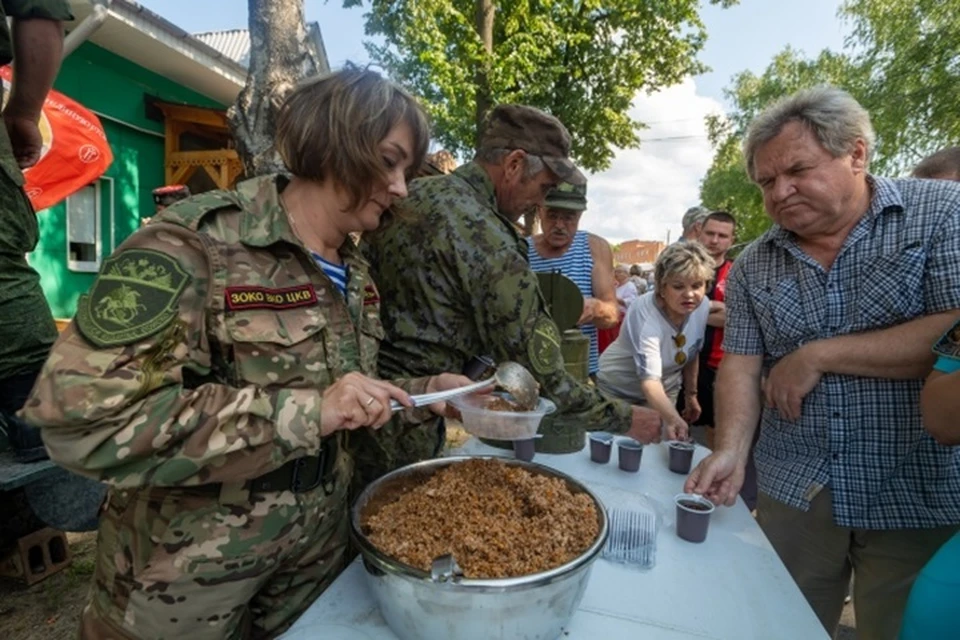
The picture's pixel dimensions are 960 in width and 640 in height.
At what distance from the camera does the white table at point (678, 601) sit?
107 centimetres

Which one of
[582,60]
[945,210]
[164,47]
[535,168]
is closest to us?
[945,210]

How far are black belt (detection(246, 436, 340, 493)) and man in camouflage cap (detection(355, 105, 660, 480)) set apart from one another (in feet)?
1.48

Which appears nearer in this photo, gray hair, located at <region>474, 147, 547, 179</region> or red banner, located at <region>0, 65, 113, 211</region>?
gray hair, located at <region>474, 147, 547, 179</region>

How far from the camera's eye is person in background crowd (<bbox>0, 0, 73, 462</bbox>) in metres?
1.77

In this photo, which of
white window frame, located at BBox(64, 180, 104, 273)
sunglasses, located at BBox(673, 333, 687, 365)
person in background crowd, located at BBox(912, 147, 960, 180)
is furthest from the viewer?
white window frame, located at BBox(64, 180, 104, 273)

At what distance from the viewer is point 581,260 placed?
369cm

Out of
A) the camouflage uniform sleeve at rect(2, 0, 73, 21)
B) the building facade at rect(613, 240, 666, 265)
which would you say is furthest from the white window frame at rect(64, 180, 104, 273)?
the building facade at rect(613, 240, 666, 265)

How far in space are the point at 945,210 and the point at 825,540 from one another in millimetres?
1094

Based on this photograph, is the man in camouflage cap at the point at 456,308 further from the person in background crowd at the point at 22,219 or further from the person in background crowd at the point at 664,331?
the person in background crowd at the point at 22,219

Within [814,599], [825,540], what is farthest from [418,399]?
[814,599]

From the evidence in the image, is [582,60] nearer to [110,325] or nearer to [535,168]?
[535,168]

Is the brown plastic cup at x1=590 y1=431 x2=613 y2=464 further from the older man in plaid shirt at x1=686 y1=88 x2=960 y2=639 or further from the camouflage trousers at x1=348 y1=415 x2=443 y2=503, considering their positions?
the camouflage trousers at x1=348 y1=415 x2=443 y2=503

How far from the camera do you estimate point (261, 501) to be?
3.71ft

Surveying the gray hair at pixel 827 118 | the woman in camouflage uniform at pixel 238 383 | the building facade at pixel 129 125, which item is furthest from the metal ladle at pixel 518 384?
the building facade at pixel 129 125
